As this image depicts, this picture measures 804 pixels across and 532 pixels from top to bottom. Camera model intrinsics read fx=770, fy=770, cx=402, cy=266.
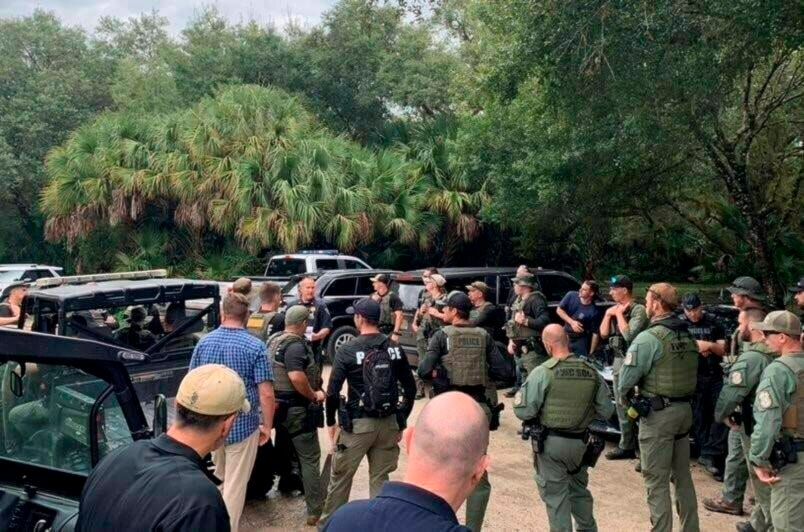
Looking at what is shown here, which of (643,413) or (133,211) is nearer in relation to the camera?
(643,413)

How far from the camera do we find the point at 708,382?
290 inches

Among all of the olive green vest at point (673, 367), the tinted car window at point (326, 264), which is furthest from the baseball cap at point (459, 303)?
the tinted car window at point (326, 264)

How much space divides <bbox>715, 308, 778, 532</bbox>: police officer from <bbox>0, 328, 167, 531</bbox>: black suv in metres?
3.89

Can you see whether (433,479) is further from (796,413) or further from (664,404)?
(664,404)

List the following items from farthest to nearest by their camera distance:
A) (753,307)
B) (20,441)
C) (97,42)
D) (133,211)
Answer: (97,42) → (133,211) → (753,307) → (20,441)

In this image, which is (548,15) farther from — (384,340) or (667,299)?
(384,340)

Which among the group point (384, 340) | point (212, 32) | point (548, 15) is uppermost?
point (212, 32)

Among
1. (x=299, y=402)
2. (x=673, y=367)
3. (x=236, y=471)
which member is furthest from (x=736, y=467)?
(x=236, y=471)

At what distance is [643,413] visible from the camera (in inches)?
221

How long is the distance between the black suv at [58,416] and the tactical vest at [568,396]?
2.59 m

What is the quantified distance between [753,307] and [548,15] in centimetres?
457

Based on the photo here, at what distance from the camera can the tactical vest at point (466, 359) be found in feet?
19.7

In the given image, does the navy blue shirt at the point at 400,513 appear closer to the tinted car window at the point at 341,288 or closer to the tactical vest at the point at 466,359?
the tactical vest at the point at 466,359

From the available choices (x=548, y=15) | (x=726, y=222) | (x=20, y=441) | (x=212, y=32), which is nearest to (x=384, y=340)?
(x=20, y=441)
